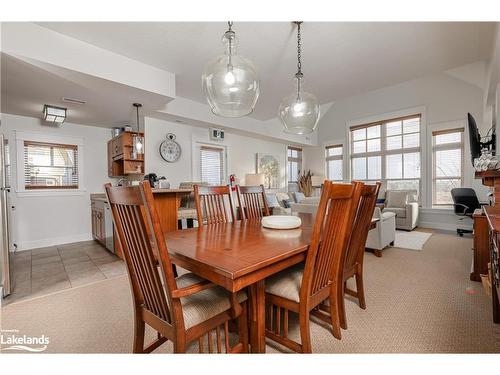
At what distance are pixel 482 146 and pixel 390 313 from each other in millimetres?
2951

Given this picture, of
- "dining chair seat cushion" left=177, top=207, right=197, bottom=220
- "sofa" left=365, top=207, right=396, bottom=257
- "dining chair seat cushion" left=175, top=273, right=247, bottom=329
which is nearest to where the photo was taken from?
"dining chair seat cushion" left=175, top=273, right=247, bottom=329

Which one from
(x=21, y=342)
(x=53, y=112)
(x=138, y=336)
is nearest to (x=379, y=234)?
(x=138, y=336)

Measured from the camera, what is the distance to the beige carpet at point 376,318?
60.3 inches

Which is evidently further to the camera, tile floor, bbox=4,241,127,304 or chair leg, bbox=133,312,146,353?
tile floor, bbox=4,241,127,304

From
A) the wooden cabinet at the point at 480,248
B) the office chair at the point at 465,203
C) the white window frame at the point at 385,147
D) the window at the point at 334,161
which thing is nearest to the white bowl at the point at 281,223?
the wooden cabinet at the point at 480,248

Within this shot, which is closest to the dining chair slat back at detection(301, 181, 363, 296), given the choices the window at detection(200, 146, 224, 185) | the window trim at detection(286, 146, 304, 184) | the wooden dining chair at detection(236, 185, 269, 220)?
the wooden dining chair at detection(236, 185, 269, 220)

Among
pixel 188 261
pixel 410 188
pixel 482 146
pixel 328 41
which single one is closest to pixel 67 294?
pixel 188 261

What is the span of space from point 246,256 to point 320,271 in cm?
52

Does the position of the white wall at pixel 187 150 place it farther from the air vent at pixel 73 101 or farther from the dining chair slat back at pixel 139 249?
the dining chair slat back at pixel 139 249

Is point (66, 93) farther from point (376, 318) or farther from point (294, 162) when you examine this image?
point (294, 162)

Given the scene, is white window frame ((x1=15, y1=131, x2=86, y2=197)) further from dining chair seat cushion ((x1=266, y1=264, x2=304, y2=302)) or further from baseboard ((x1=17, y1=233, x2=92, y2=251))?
dining chair seat cushion ((x1=266, y1=264, x2=304, y2=302))

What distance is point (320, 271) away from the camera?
1.37 meters

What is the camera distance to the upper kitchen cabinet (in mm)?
4141

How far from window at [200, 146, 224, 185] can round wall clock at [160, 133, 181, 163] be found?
56 cm
